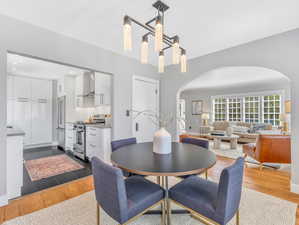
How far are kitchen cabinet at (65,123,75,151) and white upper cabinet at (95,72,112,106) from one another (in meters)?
1.22

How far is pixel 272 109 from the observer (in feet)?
20.4

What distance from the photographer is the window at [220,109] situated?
25.4 feet

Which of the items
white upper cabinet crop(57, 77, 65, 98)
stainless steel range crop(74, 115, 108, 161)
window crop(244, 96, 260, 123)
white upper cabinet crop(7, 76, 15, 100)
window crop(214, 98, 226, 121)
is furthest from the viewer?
window crop(214, 98, 226, 121)

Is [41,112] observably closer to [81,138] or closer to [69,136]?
[69,136]

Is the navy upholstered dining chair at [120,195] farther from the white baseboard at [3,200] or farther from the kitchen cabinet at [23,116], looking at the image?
the kitchen cabinet at [23,116]

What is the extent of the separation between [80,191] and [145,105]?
2.19 m

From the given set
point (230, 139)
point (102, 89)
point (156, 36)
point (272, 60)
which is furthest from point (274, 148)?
point (102, 89)

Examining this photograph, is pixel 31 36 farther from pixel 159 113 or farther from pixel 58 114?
pixel 58 114

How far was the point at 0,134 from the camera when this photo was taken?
6.03 feet

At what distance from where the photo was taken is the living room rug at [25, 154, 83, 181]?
277cm

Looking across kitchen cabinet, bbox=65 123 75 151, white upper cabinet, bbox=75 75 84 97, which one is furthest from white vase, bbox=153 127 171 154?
white upper cabinet, bbox=75 75 84 97

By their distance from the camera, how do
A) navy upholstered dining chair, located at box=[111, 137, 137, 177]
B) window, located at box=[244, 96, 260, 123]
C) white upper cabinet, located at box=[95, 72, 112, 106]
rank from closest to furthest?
navy upholstered dining chair, located at box=[111, 137, 137, 177]
white upper cabinet, located at box=[95, 72, 112, 106]
window, located at box=[244, 96, 260, 123]

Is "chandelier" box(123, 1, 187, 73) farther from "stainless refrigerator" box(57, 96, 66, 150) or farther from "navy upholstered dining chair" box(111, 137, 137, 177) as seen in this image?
"stainless refrigerator" box(57, 96, 66, 150)

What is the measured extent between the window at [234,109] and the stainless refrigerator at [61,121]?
7456 millimetres
